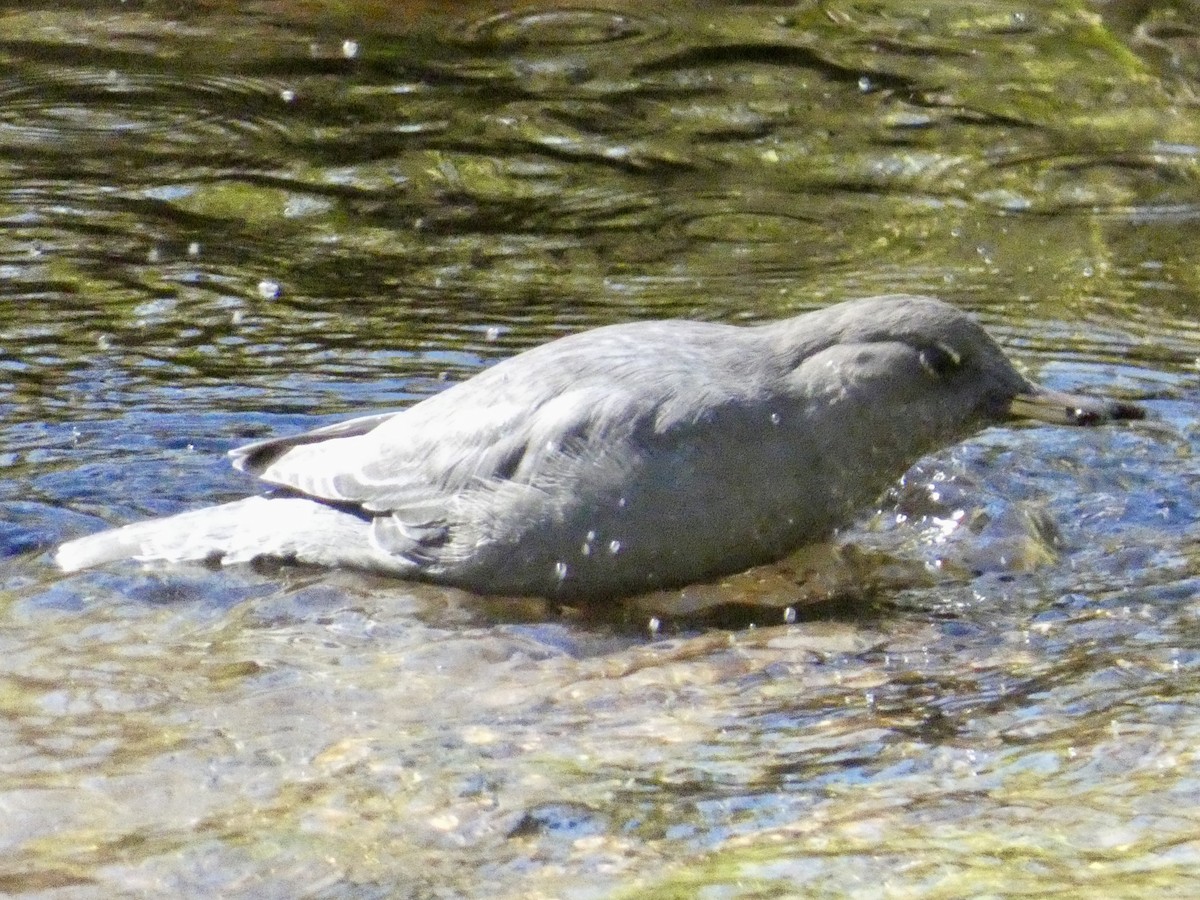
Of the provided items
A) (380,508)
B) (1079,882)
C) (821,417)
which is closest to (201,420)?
(380,508)

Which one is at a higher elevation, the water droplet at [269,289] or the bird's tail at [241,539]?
the water droplet at [269,289]

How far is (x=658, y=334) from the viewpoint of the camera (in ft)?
19.2

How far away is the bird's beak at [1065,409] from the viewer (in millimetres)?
5793

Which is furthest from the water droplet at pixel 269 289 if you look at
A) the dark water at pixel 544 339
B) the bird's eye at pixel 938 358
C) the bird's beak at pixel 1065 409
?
the bird's beak at pixel 1065 409

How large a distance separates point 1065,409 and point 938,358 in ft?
1.37

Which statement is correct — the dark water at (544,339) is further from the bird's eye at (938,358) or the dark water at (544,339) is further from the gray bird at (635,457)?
the bird's eye at (938,358)

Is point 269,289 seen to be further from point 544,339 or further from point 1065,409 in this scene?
point 1065,409

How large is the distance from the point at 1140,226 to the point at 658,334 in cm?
493

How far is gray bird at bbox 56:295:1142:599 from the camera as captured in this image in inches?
214

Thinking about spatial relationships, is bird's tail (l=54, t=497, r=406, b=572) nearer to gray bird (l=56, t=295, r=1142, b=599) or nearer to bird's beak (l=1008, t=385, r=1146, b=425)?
gray bird (l=56, t=295, r=1142, b=599)

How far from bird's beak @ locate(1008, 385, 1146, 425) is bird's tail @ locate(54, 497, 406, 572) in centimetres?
202

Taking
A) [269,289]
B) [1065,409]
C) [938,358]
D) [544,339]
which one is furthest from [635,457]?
[269,289]

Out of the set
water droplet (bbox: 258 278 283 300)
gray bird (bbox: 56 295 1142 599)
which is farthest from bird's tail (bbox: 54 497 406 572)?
water droplet (bbox: 258 278 283 300)

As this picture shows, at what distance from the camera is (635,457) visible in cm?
540
